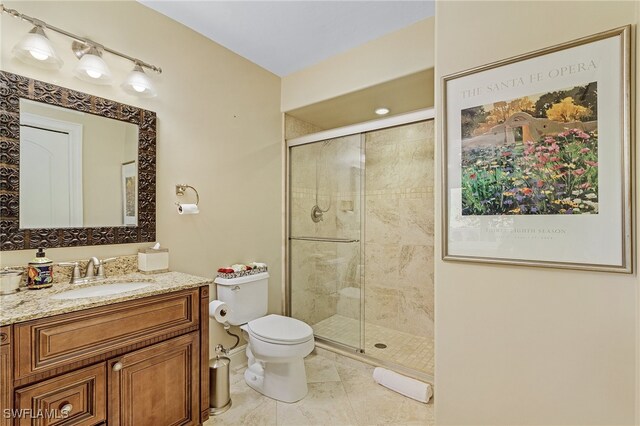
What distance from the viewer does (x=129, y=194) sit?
1.84m

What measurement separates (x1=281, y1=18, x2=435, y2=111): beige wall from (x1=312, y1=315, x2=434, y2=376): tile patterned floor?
2.03 metres

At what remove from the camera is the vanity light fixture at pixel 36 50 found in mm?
1427

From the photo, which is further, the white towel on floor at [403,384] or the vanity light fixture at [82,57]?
the white towel on floor at [403,384]

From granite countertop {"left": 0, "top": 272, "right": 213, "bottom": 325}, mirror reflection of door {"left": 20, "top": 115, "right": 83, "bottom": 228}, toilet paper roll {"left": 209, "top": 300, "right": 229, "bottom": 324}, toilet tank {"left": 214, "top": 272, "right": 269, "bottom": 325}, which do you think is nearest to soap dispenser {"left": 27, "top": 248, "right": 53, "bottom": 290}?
granite countertop {"left": 0, "top": 272, "right": 213, "bottom": 325}

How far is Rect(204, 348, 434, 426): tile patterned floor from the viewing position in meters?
1.81

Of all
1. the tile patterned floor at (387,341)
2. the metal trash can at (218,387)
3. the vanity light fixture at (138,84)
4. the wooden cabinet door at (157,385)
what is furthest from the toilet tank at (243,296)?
the vanity light fixture at (138,84)

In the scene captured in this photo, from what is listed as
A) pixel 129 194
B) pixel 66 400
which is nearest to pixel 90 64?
pixel 129 194

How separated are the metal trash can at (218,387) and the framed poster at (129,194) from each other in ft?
3.33

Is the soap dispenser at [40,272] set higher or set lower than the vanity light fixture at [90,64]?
lower

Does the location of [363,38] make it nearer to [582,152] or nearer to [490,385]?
[582,152]

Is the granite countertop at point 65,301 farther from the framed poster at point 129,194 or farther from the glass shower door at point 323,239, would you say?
the glass shower door at point 323,239

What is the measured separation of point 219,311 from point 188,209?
72cm

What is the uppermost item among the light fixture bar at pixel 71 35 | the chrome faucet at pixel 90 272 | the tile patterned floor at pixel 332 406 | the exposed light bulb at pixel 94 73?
the light fixture bar at pixel 71 35

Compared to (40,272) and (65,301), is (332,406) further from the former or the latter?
(40,272)
